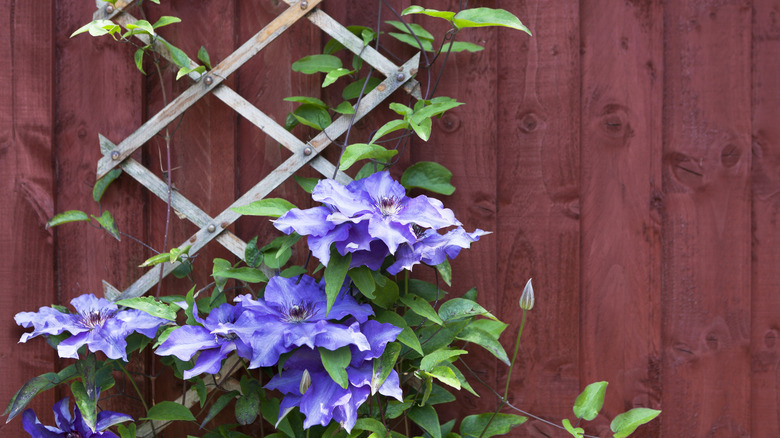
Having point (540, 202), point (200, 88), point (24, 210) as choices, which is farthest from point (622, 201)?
point (24, 210)

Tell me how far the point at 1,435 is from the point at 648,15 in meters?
1.51

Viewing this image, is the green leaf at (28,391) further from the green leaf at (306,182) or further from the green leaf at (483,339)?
the green leaf at (483,339)

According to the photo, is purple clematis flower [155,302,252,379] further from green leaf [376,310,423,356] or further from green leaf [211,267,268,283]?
green leaf [376,310,423,356]

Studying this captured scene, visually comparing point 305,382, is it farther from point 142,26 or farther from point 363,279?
point 142,26

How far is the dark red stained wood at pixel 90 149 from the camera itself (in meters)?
1.13

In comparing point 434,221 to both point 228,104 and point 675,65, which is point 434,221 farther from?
point 675,65

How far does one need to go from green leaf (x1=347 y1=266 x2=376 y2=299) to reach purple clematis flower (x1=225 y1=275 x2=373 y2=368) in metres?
0.05

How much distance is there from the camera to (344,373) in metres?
0.78

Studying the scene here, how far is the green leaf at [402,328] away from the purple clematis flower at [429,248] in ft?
0.31

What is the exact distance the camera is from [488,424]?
3.04ft

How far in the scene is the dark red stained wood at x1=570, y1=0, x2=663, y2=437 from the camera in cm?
111

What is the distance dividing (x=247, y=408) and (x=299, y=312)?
21cm

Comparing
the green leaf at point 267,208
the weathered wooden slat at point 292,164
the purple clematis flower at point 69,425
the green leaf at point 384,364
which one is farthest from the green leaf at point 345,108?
the purple clematis flower at point 69,425

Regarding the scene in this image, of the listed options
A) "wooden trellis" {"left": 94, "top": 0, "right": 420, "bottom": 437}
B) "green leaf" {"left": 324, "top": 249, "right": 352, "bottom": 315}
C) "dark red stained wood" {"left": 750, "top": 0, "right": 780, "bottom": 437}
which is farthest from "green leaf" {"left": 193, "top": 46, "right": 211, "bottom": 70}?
"dark red stained wood" {"left": 750, "top": 0, "right": 780, "bottom": 437}
